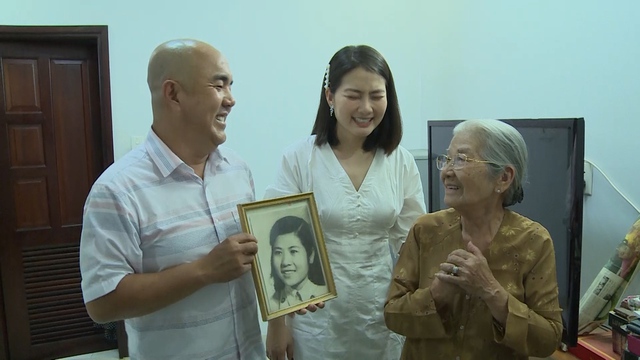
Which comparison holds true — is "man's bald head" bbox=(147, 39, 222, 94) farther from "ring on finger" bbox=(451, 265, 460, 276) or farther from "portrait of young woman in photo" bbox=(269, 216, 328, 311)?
"ring on finger" bbox=(451, 265, 460, 276)

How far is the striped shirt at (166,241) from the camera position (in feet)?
3.21

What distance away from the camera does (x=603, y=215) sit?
188 cm

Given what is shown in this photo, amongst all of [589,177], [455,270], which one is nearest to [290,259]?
[455,270]

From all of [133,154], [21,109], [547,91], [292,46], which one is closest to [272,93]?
[292,46]

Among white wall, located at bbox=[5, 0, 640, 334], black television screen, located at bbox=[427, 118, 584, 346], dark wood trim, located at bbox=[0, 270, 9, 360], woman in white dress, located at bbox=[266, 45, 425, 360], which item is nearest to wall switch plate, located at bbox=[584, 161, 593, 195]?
white wall, located at bbox=[5, 0, 640, 334]

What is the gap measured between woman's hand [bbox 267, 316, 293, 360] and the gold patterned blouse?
354mm

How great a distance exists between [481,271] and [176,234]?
2.22 ft

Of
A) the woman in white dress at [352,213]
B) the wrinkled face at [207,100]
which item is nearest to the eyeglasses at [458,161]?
the woman in white dress at [352,213]

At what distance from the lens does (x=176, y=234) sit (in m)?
1.06

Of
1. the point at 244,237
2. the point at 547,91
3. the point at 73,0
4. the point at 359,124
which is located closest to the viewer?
the point at 244,237

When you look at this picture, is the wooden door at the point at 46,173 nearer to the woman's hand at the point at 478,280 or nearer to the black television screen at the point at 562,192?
the black television screen at the point at 562,192

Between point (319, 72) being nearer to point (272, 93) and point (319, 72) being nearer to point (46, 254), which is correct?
point (272, 93)

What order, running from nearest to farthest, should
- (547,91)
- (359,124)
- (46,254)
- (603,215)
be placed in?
(359,124)
(603,215)
(547,91)
(46,254)

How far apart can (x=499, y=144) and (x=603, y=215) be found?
100 centimetres
